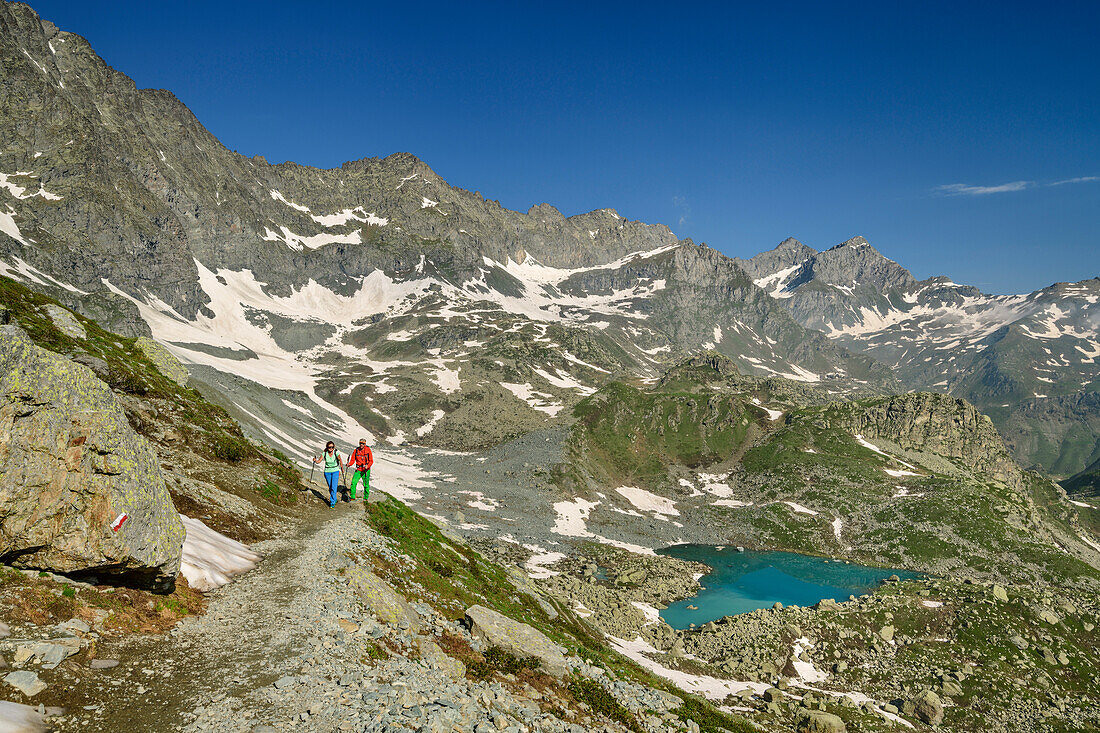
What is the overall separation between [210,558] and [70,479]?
23.2ft

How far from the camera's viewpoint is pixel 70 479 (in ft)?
42.2

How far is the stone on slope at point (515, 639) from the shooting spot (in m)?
20.6

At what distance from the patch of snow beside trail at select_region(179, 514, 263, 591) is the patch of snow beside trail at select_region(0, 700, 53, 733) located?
25.4 feet

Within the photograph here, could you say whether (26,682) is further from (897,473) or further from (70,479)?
(897,473)

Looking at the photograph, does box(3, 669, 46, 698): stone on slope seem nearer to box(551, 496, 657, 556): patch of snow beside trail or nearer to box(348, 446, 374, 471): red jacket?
box(348, 446, 374, 471): red jacket

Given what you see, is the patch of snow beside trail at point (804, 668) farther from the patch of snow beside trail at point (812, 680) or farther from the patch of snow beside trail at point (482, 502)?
the patch of snow beside trail at point (482, 502)

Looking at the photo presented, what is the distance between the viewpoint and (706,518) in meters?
166

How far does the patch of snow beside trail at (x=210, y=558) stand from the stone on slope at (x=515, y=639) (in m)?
9.10

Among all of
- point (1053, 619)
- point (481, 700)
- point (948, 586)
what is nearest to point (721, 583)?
point (948, 586)

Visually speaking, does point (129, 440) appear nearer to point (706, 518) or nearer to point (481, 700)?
point (481, 700)

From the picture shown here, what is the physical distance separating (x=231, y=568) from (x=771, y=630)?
7510cm

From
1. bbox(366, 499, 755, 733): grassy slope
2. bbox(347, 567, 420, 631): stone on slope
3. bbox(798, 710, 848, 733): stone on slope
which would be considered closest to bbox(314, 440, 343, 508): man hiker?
bbox(366, 499, 755, 733): grassy slope

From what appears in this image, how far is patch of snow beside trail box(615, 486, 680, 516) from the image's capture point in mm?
167475

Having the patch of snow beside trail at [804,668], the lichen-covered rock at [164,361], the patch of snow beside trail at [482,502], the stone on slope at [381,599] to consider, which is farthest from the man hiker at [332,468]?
the patch of snow beside trail at [482,502]
